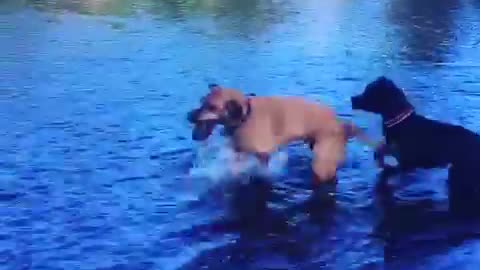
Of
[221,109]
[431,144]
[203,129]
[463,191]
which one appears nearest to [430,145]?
[431,144]

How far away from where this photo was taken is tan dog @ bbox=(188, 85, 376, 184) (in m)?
6.34

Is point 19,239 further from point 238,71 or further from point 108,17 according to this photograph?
point 108,17

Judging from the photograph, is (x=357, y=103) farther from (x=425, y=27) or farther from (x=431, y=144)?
(x=425, y=27)

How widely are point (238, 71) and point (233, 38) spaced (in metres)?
2.51

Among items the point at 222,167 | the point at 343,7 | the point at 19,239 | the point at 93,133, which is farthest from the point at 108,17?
the point at 19,239

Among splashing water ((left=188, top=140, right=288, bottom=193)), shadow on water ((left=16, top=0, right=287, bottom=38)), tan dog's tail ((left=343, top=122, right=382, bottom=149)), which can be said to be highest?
tan dog's tail ((left=343, top=122, right=382, bottom=149))

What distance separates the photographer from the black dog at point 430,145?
6.30 metres

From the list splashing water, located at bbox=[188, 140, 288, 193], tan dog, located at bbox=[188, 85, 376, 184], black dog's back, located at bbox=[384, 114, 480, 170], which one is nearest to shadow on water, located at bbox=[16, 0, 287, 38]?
splashing water, located at bbox=[188, 140, 288, 193]

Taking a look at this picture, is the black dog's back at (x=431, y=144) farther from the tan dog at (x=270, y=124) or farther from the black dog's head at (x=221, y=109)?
the black dog's head at (x=221, y=109)

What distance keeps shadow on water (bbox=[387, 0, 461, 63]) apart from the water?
0.07 meters

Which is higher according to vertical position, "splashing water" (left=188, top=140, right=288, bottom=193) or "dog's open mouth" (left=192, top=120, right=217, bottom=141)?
"dog's open mouth" (left=192, top=120, right=217, bottom=141)

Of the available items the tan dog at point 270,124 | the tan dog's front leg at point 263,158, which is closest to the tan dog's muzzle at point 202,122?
the tan dog at point 270,124

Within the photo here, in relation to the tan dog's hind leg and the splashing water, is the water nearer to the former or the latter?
the splashing water

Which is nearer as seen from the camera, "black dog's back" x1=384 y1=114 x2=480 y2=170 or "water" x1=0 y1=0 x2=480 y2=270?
"water" x1=0 y1=0 x2=480 y2=270
